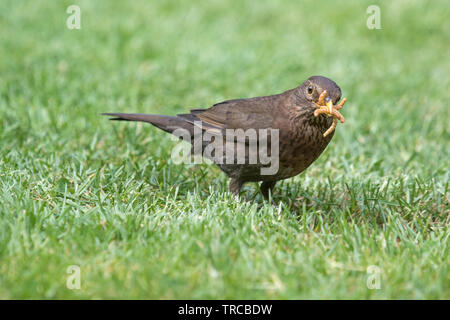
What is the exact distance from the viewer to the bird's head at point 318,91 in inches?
134

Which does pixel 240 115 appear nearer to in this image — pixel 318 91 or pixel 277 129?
pixel 277 129

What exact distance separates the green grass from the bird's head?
27.5 inches

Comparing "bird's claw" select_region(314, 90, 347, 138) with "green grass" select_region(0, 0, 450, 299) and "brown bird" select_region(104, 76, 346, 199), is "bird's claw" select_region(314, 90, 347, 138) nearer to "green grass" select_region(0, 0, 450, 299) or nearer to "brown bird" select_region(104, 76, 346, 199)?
"brown bird" select_region(104, 76, 346, 199)

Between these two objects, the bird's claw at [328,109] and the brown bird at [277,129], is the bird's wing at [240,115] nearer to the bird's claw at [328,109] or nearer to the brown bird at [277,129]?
the brown bird at [277,129]

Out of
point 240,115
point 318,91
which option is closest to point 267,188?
point 240,115

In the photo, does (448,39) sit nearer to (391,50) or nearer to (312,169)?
(391,50)

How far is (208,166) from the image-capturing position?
14.8 feet

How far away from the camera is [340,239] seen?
3.07 metres

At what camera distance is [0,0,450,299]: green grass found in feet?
8.73

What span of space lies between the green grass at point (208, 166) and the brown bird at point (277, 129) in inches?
10.0

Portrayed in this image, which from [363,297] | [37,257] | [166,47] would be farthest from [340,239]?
[166,47]

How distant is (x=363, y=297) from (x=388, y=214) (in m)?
1.07

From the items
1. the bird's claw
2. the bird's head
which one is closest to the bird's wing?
the bird's head
